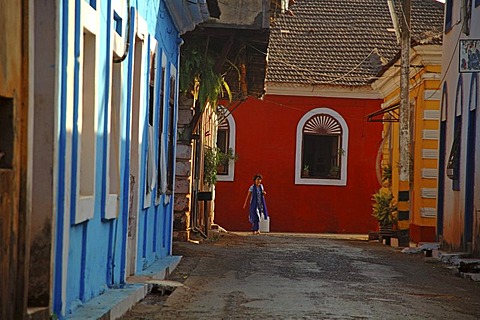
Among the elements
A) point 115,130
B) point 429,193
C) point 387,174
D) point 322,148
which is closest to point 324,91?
point 322,148

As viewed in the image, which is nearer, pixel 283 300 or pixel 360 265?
pixel 283 300

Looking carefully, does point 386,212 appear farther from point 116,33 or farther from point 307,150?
point 116,33

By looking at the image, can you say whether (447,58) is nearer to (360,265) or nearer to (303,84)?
(360,265)

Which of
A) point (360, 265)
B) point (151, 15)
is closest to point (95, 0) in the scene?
point (151, 15)

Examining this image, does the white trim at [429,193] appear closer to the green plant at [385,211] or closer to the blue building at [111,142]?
the green plant at [385,211]

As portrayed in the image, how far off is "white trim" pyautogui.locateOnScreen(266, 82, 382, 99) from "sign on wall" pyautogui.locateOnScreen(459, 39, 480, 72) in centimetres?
1822

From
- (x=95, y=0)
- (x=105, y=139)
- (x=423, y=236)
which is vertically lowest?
(x=423, y=236)

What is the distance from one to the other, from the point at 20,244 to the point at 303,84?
2883 cm

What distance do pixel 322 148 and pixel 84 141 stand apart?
87.6 feet

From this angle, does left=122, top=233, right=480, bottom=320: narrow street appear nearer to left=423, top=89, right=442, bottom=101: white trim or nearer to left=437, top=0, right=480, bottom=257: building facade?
left=437, top=0, right=480, bottom=257: building facade

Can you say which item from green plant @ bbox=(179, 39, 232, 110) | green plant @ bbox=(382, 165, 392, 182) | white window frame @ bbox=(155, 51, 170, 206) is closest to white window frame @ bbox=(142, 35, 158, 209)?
white window frame @ bbox=(155, 51, 170, 206)

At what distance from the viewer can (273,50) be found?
35.7 m

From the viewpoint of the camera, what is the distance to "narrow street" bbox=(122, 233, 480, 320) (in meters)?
10.1

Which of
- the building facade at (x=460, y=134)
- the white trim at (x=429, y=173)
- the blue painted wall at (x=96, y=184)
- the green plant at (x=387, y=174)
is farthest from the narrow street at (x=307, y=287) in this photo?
the green plant at (x=387, y=174)
